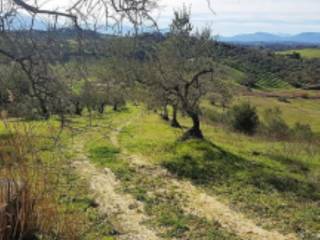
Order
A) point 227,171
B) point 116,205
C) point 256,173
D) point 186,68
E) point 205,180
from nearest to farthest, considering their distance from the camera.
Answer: point 116,205 < point 205,180 < point 256,173 < point 227,171 < point 186,68

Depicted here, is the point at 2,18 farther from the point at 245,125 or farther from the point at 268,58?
the point at 268,58

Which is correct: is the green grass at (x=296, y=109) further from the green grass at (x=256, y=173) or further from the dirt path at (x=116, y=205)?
the dirt path at (x=116, y=205)

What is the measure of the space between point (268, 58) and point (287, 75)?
1609 centimetres

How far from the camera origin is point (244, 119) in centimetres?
4391

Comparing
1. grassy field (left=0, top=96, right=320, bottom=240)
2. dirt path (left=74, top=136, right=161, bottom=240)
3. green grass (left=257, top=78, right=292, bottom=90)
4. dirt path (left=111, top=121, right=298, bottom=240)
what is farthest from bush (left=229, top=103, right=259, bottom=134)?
green grass (left=257, top=78, right=292, bottom=90)

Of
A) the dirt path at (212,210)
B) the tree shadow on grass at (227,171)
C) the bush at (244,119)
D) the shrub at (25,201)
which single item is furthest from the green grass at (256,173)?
the bush at (244,119)

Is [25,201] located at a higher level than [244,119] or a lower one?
higher

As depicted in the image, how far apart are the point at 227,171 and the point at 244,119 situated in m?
24.8

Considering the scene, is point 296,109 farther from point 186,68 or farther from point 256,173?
point 256,173

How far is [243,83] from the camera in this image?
120625 millimetres

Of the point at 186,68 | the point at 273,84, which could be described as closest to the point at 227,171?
the point at 186,68

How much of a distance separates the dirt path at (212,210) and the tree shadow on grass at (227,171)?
0.76 metres

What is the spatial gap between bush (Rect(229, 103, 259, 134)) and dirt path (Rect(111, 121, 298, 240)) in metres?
25.1

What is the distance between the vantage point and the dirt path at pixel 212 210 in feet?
41.8
